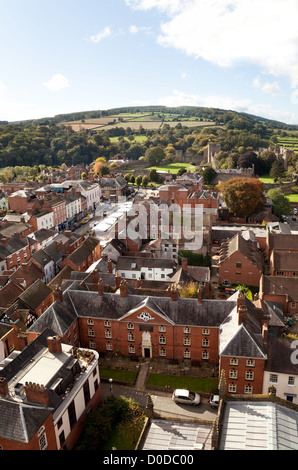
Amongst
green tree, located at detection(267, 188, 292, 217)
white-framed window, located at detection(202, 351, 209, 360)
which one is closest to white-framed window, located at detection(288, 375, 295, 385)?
white-framed window, located at detection(202, 351, 209, 360)

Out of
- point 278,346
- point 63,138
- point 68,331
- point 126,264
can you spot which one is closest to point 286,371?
point 278,346

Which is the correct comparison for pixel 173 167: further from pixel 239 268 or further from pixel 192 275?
pixel 192 275

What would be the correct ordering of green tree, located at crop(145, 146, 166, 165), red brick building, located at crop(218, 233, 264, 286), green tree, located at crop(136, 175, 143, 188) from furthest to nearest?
green tree, located at crop(145, 146, 166, 165), green tree, located at crop(136, 175, 143, 188), red brick building, located at crop(218, 233, 264, 286)

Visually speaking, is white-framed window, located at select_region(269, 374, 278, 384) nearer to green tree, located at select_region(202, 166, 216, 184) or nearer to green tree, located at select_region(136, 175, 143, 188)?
green tree, located at select_region(202, 166, 216, 184)

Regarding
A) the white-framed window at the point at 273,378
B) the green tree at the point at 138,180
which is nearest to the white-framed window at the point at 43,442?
the white-framed window at the point at 273,378

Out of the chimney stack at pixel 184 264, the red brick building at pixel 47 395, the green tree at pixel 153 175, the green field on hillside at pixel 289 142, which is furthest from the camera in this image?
the green field on hillside at pixel 289 142

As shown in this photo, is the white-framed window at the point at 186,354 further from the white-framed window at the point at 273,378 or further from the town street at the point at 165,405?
the white-framed window at the point at 273,378

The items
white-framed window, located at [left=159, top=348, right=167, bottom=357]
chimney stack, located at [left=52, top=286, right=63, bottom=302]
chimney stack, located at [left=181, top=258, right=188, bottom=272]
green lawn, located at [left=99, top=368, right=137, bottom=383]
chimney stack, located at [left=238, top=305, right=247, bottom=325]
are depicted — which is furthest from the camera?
chimney stack, located at [left=181, top=258, right=188, bottom=272]
